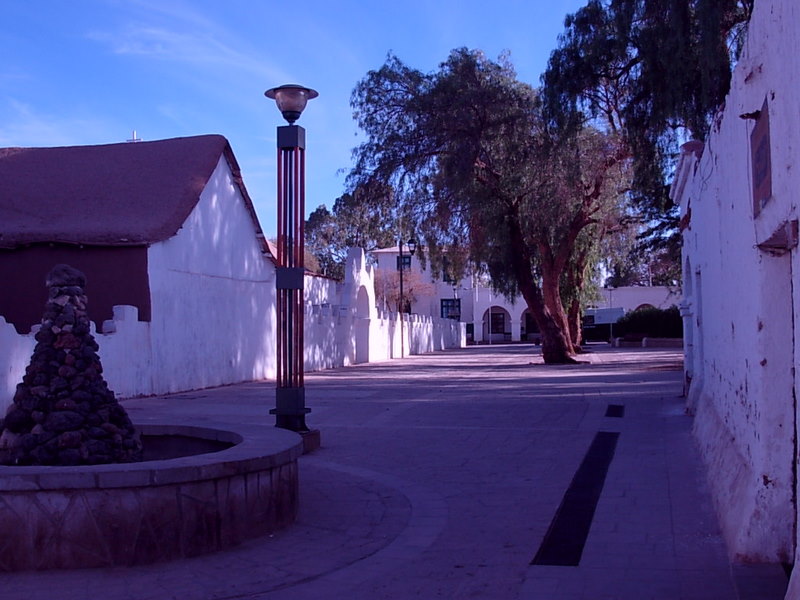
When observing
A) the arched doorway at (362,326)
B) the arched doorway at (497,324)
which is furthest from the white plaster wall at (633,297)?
the arched doorway at (362,326)

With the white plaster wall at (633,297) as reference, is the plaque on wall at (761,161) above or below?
below

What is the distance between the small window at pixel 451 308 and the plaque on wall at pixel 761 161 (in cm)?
7039

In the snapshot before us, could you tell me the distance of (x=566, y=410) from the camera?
616 inches

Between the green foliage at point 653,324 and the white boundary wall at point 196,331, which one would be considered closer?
the white boundary wall at point 196,331

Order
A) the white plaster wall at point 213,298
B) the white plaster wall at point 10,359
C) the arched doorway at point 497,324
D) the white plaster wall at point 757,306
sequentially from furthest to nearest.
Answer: the arched doorway at point 497,324 < the white plaster wall at point 213,298 < the white plaster wall at point 10,359 < the white plaster wall at point 757,306

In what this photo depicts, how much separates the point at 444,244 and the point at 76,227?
48.0ft

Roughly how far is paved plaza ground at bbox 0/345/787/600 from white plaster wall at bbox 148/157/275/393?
17.1ft

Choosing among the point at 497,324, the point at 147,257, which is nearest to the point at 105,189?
the point at 147,257

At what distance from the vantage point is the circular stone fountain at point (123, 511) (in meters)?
5.49

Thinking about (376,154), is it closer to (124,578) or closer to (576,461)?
(576,461)

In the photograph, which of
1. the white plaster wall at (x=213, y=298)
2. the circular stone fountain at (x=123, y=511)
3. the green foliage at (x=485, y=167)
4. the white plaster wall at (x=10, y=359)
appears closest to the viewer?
the circular stone fountain at (x=123, y=511)

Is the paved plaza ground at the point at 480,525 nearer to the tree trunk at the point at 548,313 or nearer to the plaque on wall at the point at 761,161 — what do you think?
the plaque on wall at the point at 761,161

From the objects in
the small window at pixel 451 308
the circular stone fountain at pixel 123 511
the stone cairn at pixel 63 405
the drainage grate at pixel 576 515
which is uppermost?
the small window at pixel 451 308

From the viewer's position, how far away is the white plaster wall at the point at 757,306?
4734 millimetres
